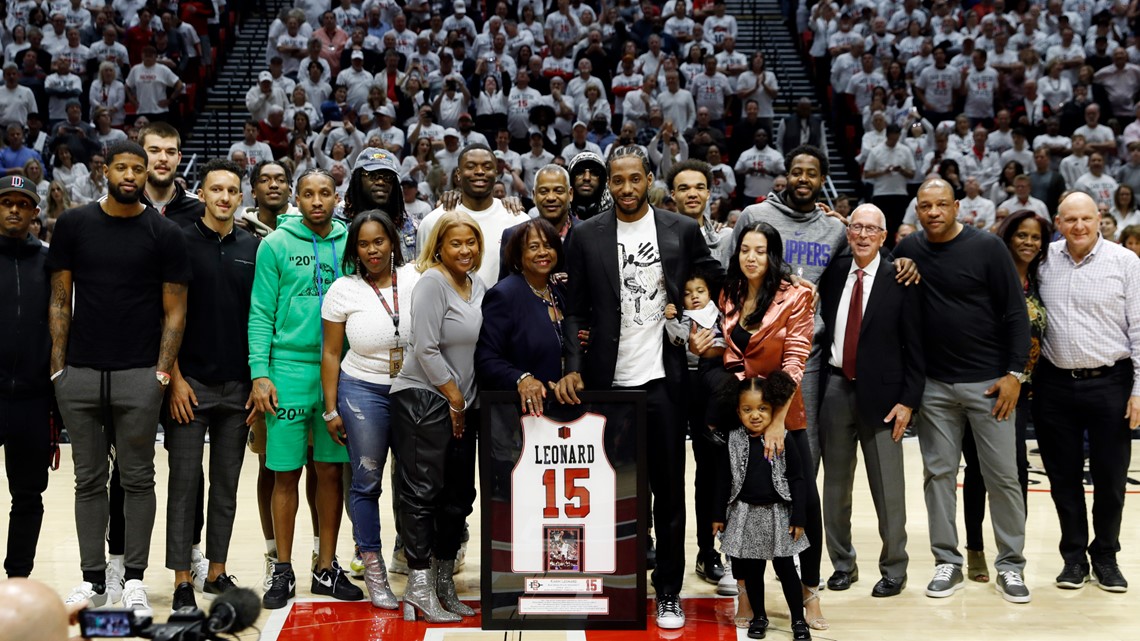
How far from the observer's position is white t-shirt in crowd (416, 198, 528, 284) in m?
5.48

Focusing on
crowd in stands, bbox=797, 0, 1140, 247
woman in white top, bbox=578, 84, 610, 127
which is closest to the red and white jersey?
crowd in stands, bbox=797, 0, 1140, 247

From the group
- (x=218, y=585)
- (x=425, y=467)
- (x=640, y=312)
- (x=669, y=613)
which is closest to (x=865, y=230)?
(x=640, y=312)

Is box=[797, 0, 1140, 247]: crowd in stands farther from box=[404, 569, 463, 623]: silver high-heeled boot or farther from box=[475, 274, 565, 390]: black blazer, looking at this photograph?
box=[404, 569, 463, 623]: silver high-heeled boot

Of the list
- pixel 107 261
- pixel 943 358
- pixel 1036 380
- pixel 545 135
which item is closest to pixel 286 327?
pixel 107 261

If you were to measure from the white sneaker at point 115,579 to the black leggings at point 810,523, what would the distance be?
8.82 feet

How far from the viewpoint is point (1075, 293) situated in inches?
211

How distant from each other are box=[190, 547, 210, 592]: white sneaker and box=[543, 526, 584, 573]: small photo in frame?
1686 millimetres

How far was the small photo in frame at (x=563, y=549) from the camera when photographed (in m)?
4.79

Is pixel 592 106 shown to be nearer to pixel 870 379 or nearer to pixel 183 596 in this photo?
pixel 870 379

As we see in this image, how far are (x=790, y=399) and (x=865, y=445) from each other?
847 mm

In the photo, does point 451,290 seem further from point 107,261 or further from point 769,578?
point 769,578

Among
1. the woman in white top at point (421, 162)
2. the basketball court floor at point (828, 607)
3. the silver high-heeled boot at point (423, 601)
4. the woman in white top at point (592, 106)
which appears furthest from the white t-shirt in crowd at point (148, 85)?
the silver high-heeled boot at point (423, 601)

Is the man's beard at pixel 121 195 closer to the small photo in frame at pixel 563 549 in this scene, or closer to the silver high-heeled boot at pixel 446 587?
the silver high-heeled boot at pixel 446 587

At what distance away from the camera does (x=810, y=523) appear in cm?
475
